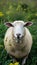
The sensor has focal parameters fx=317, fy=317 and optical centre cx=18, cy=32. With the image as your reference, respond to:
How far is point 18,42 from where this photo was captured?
25.0 ft

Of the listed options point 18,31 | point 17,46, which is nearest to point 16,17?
point 17,46

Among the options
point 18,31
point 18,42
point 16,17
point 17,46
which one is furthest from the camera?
point 16,17

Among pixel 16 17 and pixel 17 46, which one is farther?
pixel 16 17

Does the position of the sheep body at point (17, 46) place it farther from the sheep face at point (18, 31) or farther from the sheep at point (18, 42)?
the sheep face at point (18, 31)

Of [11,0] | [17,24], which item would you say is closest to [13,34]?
[17,24]

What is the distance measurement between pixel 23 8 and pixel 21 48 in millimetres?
4570

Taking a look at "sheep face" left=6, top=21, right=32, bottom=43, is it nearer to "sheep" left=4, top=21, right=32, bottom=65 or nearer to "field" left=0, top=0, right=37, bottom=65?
"sheep" left=4, top=21, right=32, bottom=65

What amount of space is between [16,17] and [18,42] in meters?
3.21

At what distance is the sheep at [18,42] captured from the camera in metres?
7.46

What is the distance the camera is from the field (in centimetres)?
850

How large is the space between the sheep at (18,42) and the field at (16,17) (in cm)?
31

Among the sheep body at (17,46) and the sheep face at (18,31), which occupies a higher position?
the sheep face at (18,31)

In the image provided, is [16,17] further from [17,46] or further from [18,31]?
[18,31]

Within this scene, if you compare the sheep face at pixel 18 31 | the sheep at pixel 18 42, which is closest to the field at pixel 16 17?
the sheep at pixel 18 42
